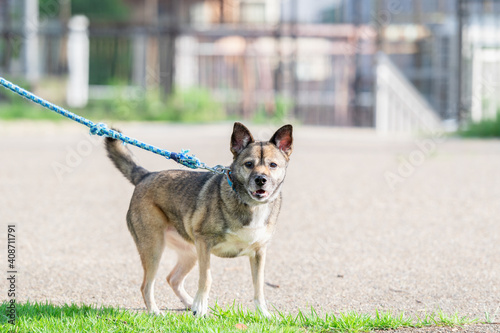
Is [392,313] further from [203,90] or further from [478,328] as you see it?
[203,90]

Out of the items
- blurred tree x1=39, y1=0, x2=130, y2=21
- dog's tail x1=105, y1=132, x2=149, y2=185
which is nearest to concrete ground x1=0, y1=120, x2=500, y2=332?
dog's tail x1=105, y1=132, x2=149, y2=185

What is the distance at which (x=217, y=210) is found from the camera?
4145 millimetres

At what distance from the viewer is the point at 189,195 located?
14.1 feet

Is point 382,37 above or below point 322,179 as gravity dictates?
above

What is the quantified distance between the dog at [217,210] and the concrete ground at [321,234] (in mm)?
475

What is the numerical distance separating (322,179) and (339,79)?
11683 mm

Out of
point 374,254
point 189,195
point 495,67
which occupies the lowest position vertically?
point 374,254

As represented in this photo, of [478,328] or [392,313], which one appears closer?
[478,328]

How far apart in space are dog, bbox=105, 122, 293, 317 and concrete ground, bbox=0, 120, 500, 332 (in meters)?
0.47

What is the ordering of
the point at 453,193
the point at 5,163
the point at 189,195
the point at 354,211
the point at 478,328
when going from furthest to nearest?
the point at 5,163 → the point at 453,193 → the point at 354,211 → the point at 189,195 → the point at 478,328

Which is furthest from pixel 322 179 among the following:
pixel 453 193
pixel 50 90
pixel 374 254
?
pixel 50 90

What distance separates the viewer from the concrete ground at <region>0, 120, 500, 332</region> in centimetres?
485

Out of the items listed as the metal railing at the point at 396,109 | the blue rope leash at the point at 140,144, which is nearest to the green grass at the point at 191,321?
the blue rope leash at the point at 140,144

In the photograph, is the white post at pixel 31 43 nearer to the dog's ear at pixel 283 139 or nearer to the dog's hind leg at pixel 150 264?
the dog's hind leg at pixel 150 264
